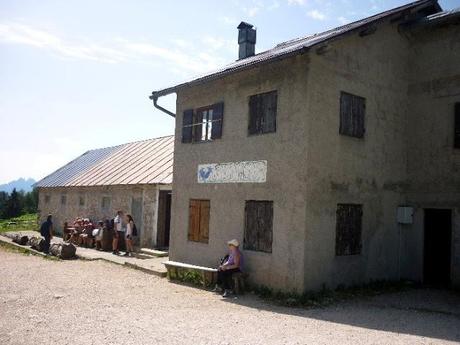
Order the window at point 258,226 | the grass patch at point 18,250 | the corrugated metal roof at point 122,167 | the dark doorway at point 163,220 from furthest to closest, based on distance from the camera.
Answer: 1. the corrugated metal roof at point 122,167
2. the dark doorway at point 163,220
3. the grass patch at point 18,250
4. the window at point 258,226

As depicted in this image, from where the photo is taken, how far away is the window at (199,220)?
12.6m

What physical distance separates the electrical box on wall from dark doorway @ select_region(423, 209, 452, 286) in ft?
1.94

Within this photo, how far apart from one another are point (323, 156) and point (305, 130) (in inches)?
32.5

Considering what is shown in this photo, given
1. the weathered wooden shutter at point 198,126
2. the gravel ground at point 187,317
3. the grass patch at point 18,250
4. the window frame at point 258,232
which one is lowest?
the grass patch at point 18,250

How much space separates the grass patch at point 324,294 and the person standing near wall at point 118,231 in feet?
26.7

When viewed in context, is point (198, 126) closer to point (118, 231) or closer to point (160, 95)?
point (160, 95)

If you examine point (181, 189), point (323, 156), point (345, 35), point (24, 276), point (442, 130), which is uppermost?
point (345, 35)

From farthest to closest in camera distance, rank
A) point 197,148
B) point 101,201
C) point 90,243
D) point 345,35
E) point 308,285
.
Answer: point 101,201 → point 90,243 → point 197,148 → point 345,35 → point 308,285

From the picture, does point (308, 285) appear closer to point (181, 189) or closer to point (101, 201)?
point (181, 189)

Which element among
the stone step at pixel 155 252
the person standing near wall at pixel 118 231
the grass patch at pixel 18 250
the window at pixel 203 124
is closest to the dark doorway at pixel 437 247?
the window at pixel 203 124

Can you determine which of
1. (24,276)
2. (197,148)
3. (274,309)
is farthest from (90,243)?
(274,309)

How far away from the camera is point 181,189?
13.7 m

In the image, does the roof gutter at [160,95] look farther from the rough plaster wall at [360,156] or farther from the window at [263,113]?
the rough plaster wall at [360,156]

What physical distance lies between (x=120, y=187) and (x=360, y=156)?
12.0 meters
